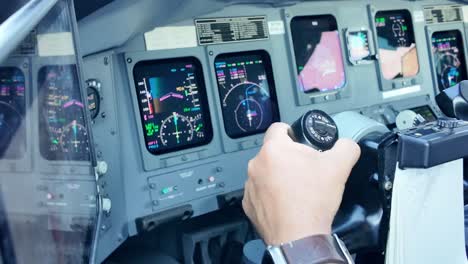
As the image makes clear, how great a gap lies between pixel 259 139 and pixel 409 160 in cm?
125

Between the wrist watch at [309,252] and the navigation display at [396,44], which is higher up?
the navigation display at [396,44]

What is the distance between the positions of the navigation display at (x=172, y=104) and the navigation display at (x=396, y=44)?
1175 mm

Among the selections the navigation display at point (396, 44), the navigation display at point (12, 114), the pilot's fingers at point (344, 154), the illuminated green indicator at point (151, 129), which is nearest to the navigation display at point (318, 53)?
the navigation display at point (396, 44)

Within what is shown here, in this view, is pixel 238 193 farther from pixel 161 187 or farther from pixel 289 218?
pixel 289 218

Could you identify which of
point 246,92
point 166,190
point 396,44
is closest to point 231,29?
point 246,92

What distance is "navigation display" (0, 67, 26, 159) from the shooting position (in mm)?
988

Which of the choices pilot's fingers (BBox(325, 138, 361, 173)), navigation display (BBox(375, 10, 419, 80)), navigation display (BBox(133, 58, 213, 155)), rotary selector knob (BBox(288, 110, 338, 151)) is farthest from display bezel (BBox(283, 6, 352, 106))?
pilot's fingers (BBox(325, 138, 361, 173))

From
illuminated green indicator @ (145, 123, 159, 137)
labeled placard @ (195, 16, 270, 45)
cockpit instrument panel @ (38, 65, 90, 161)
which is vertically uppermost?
labeled placard @ (195, 16, 270, 45)

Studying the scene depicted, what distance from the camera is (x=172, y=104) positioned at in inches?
81.0

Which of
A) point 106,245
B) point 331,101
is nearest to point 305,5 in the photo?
point 331,101

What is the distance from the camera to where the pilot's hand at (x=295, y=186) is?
98 cm

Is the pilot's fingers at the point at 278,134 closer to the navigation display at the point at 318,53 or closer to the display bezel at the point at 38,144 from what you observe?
the display bezel at the point at 38,144

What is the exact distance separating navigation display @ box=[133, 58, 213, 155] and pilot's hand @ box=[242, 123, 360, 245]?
39.9 inches

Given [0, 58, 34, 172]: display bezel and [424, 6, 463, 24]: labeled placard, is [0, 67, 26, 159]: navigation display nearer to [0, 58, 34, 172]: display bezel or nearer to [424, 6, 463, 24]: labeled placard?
[0, 58, 34, 172]: display bezel
